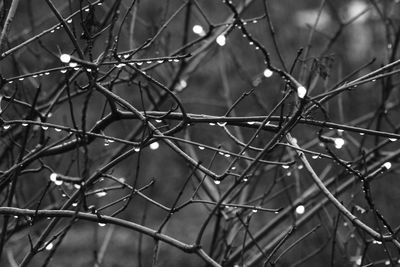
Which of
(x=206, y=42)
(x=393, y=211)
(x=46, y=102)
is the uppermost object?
(x=393, y=211)

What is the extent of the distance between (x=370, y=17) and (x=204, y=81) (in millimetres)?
2479

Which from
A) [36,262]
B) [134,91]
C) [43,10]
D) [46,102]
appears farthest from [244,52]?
[46,102]

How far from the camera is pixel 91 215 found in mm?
1922

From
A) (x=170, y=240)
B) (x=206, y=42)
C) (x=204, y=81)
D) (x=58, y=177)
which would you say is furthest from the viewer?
(x=204, y=81)

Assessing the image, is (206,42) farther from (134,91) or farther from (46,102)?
(134,91)

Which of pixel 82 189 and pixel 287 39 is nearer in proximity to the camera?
pixel 82 189

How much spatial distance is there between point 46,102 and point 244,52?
4448mm

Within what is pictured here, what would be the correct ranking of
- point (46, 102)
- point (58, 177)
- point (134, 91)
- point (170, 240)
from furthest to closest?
point (134, 91)
point (46, 102)
point (170, 240)
point (58, 177)

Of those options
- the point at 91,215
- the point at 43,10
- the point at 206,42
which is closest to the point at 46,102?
the point at 206,42

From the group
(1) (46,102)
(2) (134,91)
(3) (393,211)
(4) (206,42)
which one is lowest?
(1) (46,102)

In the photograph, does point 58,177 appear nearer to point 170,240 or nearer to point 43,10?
point 170,240

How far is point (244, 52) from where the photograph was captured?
7.47 m

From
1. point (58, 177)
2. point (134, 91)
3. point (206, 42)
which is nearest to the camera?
point (58, 177)

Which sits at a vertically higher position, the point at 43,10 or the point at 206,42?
the point at 43,10
